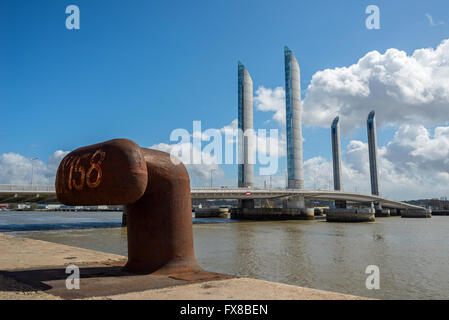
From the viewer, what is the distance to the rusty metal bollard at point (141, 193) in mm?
6273

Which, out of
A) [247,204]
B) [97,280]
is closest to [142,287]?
[97,280]

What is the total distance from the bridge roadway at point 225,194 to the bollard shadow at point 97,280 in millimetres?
36189

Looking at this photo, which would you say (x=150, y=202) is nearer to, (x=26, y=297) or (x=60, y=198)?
(x=60, y=198)

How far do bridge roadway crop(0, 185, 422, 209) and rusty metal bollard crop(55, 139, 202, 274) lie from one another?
3695 cm

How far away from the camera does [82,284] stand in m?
5.99

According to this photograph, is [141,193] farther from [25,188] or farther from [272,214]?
[272,214]

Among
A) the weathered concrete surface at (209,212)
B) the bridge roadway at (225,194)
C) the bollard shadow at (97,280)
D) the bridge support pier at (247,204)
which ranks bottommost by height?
the weathered concrete surface at (209,212)

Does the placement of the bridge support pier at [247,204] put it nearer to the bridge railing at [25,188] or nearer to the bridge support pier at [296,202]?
the bridge support pier at [296,202]

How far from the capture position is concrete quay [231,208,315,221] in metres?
70.0

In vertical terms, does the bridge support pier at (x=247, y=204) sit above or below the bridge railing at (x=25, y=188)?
below

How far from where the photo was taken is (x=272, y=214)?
243 ft

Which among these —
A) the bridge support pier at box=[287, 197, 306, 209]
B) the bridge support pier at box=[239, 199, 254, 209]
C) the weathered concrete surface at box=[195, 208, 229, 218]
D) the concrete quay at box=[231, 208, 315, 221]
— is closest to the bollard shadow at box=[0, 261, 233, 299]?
the concrete quay at box=[231, 208, 315, 221]

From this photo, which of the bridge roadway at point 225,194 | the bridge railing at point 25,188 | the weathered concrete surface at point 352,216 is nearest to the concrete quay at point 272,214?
the bridge roadway at point 225,194
